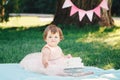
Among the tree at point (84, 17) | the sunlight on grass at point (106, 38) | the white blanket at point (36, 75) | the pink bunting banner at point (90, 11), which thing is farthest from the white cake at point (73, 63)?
the tree at point (84, 17)

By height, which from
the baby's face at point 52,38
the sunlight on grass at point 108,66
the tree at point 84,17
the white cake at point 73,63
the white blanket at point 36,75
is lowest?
the tree at point 84,17

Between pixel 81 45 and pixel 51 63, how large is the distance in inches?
154

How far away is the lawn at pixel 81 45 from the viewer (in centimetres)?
765

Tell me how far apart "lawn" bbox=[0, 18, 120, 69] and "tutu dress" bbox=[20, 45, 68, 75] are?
163cm

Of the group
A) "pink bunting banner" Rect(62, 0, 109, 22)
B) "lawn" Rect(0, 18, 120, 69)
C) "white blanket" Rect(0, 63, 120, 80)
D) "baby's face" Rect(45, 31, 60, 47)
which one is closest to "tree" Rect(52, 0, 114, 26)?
"lawn" Rect(0, 18, 120, 69)

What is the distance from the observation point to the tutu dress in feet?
17.4

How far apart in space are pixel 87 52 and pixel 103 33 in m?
3.18

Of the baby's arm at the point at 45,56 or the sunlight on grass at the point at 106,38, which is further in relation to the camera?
the sunlight on grass at the point at 106,38

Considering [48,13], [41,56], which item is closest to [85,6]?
[41,56]

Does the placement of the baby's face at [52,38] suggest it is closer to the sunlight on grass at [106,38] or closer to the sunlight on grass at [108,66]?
the sunlight on grass at [108,66]

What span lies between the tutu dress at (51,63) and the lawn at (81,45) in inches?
64.3

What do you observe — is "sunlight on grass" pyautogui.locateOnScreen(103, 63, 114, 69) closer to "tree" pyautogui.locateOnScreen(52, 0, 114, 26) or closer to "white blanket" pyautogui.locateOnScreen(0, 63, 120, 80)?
"white blanket" pyautogui.locateOnScreen(0, 63, 120, 80)

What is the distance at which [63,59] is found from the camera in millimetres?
5477

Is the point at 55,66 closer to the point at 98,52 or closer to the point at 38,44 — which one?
the point at 98,52
